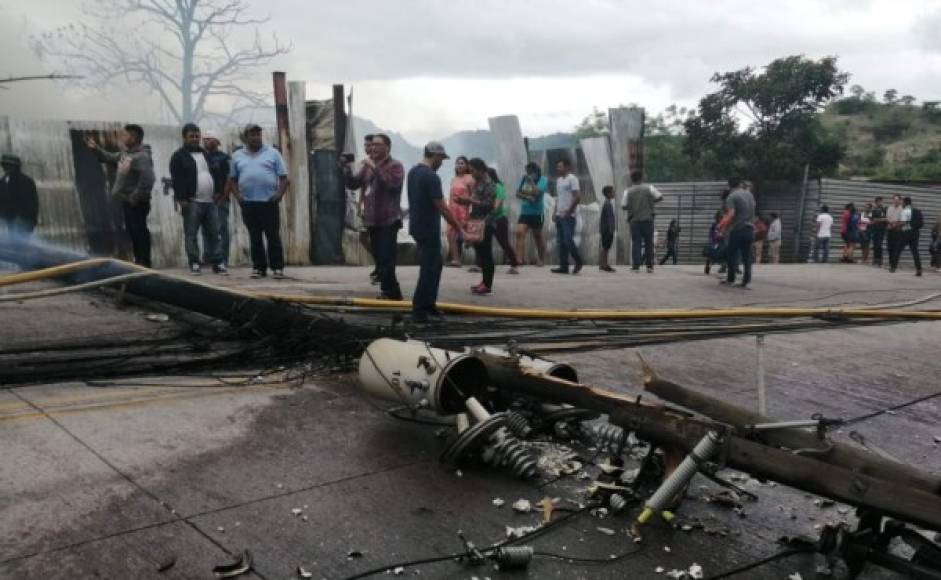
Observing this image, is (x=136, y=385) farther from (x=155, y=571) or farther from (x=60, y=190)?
(x=60, y=190)

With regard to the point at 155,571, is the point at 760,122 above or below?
above

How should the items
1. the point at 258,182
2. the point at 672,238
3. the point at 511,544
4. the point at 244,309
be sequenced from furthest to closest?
1. the point at 672,238
2. the point at 258,182
3. the point at 244,309
4. the point at 511,544

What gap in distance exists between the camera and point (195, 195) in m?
9.38

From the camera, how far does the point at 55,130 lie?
10.5m

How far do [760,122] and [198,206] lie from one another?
79.6 feet

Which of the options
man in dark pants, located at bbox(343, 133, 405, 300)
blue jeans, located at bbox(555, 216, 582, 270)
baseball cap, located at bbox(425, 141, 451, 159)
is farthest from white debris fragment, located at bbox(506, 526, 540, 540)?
blue jeans, located at bbox(555, 216, 582, 270)

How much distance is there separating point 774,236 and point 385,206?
17.1 meters

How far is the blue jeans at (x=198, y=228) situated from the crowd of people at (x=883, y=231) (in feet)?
46.9

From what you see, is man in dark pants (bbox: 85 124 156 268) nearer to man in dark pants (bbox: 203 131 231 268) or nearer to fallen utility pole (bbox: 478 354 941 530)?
man in dark pants (bbox: 203 131 231 268)

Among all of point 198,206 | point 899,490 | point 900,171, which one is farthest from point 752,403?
point 900,171

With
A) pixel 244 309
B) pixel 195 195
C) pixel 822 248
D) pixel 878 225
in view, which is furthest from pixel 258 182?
pixel 822 248

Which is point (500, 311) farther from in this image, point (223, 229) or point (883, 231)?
point (883, 231)

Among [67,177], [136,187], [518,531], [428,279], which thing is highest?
[67,177]

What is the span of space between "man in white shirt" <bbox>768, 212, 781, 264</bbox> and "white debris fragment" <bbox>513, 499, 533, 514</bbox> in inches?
802
